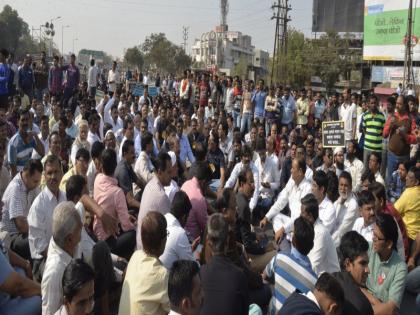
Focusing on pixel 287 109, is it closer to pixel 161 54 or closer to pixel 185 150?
pixel 185 150

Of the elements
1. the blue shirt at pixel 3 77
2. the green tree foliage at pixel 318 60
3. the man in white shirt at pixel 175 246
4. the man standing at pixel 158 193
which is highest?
the green tree foliage at pixel 318 60

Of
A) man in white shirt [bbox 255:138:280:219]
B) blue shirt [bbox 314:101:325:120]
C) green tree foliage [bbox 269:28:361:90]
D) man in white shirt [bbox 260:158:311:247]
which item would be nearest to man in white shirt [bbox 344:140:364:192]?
man in white shirt [bbox 255:138:280:219]

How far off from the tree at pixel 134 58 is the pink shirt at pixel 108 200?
55550mm

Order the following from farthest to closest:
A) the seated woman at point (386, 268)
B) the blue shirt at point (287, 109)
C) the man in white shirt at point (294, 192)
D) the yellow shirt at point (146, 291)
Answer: the blue shirt at point (287, 109) → the man in white shirt at point (294, 192) → the seated woman at point (386, 268) → the yellow shirt at point (146, 291)

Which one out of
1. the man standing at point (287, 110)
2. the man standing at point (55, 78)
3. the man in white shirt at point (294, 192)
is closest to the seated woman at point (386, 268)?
the man in white shirt at point (294, 192)

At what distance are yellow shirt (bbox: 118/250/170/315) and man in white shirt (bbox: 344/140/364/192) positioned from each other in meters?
5.43

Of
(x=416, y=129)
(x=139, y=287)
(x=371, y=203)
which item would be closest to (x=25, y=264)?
(x=139, y=287)

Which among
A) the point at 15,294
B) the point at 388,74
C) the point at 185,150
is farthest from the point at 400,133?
the point at 388,74

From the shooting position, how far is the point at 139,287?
127 inches

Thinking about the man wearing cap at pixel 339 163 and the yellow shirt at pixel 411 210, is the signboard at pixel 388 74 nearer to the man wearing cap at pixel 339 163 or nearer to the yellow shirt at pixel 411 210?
the man wearing cap at pixel 339 163

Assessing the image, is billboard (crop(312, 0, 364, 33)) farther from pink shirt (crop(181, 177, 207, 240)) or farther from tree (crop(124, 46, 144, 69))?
pink shirt (crop(181, 177, 207, 240))

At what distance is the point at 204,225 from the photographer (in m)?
5.37

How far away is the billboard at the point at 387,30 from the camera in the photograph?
32781mm

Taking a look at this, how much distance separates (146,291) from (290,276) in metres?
1.13
